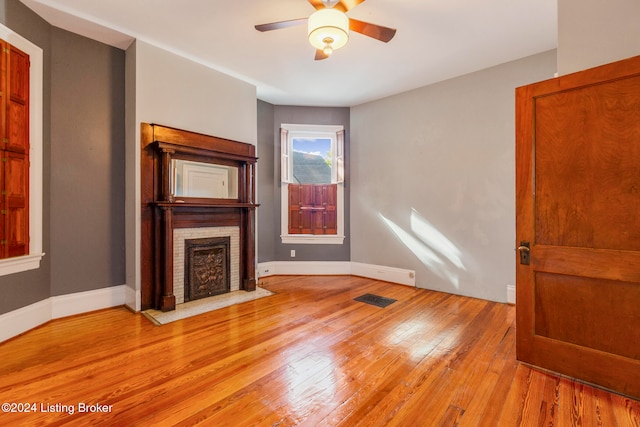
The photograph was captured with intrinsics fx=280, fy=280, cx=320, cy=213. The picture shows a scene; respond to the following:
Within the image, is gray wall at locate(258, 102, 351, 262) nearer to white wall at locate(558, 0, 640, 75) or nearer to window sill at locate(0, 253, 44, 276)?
window sill at locate(0, 253, 44, 276)

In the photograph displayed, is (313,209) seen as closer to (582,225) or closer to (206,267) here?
(206,267)

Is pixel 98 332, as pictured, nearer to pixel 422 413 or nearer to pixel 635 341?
pixel 422 413

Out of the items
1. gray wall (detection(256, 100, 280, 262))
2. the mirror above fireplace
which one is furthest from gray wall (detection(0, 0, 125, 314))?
gray wall (detection(256, 100, 280, 262))

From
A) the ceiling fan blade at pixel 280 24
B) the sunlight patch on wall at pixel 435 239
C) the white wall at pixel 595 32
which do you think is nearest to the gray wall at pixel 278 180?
the sunlight patch on wall at pixel 435 239

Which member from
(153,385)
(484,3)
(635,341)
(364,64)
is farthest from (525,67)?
(153,385)

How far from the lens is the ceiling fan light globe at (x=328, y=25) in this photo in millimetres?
2039

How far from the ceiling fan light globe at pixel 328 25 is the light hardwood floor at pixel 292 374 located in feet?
8.02

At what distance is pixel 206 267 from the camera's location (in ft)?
11.6

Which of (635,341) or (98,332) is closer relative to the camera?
(635,341)

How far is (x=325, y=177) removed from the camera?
16.2ft

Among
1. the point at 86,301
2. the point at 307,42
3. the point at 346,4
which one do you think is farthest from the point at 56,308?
the point at 346,4

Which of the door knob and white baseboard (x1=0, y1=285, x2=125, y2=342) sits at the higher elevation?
the door knob

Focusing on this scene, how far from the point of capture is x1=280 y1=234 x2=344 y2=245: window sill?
4.82 meters

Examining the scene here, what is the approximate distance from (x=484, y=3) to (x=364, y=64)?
136 centimetres
